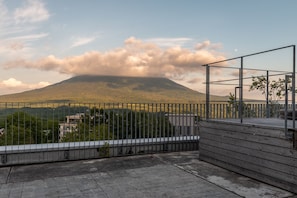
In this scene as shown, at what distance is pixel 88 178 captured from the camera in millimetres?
4066

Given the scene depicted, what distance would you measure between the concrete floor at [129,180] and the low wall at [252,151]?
0.48 feet

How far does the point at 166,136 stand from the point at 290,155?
10.7 ft

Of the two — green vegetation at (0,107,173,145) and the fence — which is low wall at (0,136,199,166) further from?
green vegetation at (0,107,173,145)

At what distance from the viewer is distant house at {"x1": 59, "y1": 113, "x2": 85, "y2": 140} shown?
5656mm

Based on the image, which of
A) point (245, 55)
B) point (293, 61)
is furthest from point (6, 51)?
point (293, 61)

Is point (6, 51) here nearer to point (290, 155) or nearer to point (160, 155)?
point (160, 155)

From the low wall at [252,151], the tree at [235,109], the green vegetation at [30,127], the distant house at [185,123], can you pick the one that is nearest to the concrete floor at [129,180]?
the low wall at [252,151]

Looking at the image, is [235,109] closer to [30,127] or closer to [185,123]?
[185,123]

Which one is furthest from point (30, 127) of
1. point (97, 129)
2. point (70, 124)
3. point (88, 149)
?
point (97, 129)

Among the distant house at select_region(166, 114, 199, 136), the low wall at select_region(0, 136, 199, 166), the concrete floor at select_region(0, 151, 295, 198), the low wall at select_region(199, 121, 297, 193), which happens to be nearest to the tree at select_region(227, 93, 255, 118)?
the distant house at select_region(166, 114, 199, 136)

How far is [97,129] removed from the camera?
6.18 meters

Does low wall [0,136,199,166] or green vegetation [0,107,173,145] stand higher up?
green vegetation [0,107,173,145]

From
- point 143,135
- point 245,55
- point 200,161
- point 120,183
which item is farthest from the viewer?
point 143,135

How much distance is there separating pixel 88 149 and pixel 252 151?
3.24 m
